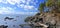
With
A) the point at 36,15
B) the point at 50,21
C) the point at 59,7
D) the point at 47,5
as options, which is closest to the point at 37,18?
the point at 36,15

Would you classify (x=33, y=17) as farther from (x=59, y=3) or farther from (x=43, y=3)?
(x=59, y=3)

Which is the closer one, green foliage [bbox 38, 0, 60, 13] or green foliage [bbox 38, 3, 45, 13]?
green foliage [bbox 38, 0, 60, 13]

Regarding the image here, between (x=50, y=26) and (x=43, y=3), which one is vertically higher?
(x=43, y=3)

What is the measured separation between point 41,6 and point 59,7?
3.08 m

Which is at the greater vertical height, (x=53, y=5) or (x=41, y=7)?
(x=41, y=7)

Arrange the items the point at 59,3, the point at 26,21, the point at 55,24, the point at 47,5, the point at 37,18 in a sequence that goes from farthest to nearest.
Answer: the point at 26,21 < the point at 37,18 < the point at 47,5 < the point at 59,3 < the point at 55,24

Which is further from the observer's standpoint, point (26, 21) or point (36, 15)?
point (26, 21)

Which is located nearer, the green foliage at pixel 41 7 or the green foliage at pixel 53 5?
the green foliage at pixel 53 5

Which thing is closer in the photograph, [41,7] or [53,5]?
[53,5]

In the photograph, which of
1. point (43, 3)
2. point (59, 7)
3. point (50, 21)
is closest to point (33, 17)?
point (43, 3)

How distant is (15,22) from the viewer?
1641cm

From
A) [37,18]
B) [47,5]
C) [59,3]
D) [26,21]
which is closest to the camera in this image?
[59,3]

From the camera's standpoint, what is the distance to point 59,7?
1393cm

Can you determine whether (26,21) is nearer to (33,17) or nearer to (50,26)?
(33,17)
